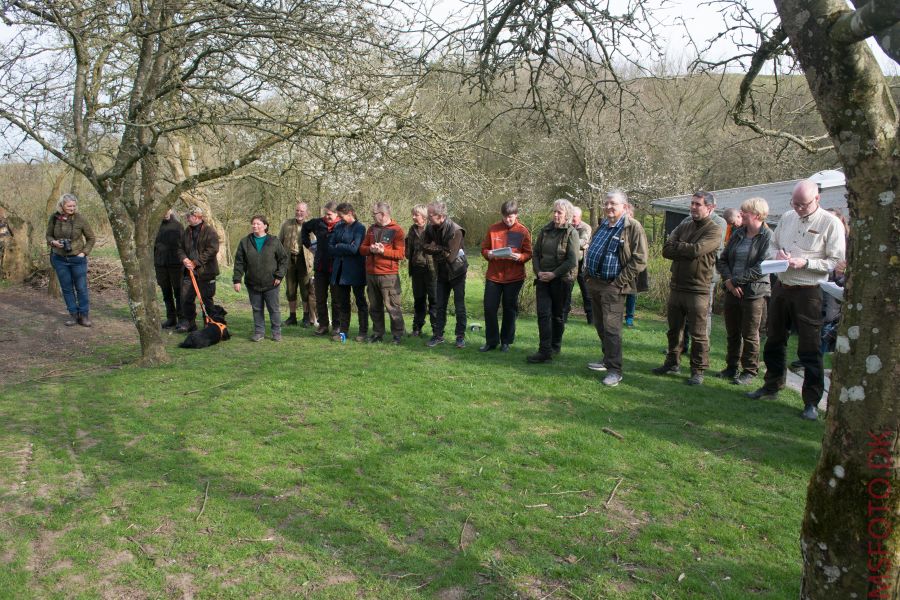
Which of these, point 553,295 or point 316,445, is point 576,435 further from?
point 553,295

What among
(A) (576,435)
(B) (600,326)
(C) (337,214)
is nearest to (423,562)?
(A) (576,435)

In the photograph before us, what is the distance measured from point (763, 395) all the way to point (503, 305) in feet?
11.1

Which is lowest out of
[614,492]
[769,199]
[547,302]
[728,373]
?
[614,492]

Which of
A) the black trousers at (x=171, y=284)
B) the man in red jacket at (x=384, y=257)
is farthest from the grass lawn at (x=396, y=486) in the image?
the black trousers at (x=171, y=284)

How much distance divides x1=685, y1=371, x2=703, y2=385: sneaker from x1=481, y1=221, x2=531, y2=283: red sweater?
2.47m

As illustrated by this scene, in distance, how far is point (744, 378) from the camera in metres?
7.22

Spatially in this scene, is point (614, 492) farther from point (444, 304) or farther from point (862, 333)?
point (444, 304)

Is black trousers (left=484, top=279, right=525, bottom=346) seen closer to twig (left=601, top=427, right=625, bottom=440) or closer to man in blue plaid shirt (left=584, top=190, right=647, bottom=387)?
man in blue plaid shirt (left=584, top=190, right=647, bottom=387)

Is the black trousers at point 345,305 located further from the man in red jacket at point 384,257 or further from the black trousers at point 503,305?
the black trousers at point 503,305

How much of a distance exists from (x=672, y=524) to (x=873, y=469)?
1869mm

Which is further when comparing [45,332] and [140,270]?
[45,332]

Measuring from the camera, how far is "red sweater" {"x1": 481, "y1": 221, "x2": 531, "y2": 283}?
826cm

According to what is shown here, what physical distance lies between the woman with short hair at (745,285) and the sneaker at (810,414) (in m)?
1.17

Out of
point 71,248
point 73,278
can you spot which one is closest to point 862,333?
point 71,248
